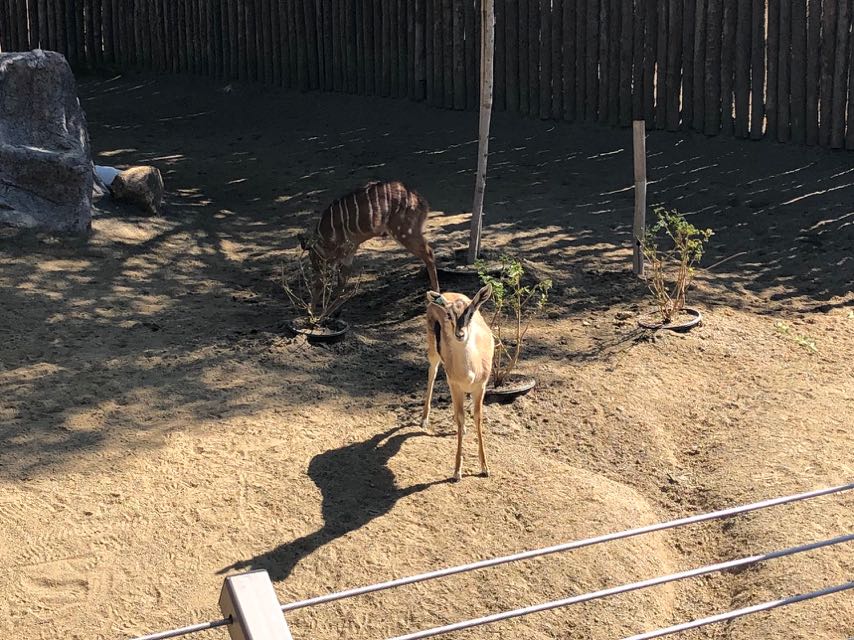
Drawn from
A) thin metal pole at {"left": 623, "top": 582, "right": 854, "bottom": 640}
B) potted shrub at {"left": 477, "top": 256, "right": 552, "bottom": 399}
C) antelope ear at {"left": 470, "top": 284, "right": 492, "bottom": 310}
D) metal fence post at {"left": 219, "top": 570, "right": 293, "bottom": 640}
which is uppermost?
metal fence post at {"left": 219, "top": 570, "right": 293, "bottom": 640}

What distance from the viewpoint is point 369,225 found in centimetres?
820

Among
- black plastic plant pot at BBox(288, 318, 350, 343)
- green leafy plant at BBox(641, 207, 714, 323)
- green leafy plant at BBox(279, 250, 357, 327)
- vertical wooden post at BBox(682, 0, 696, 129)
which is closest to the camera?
black plastic plant pot at BBox(288, 318, 350, 343)

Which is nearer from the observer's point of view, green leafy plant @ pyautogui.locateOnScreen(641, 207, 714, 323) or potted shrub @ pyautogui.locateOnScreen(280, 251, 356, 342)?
potted shrub @ pyautogui.locateOnScreen(280, 251, 356, 342)

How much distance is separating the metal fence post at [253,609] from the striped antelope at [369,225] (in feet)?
19.9

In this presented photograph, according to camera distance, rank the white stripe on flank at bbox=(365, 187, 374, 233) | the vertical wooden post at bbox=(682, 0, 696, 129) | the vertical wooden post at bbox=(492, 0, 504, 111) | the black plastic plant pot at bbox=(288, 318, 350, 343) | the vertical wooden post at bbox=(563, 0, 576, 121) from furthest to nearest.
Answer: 1. the vertical wooden post at bbox=(492, 0, 504, 111)
2. the vertical wooden post at bbox=(563, 0, 576, 121)
3. the vertical wooden post at bbox=(682, 0, 696, 129)
4. the white stripe on flank at bbox=(365, 187, 374, 233)
5. the black plastic plant pot at bbox=(288, 318, 350, 343)

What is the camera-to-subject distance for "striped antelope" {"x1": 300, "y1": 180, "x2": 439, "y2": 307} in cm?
820

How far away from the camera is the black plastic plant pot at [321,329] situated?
733 centimetres

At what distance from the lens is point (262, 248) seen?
9.18 m

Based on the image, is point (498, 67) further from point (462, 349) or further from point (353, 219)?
point (462, 349)

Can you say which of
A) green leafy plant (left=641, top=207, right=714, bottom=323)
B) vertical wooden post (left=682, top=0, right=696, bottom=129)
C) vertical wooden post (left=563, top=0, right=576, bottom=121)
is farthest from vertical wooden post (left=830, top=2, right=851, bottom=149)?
vertical wooden post (left=563, top=0, right=576, bottom=121)

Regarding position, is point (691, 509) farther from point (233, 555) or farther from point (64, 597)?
point (64, 597)

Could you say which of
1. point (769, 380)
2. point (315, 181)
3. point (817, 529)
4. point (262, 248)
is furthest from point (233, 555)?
point (315, 181)

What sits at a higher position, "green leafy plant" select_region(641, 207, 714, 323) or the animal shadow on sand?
"green leafy plant" select_region(641, 207, 714, 323)

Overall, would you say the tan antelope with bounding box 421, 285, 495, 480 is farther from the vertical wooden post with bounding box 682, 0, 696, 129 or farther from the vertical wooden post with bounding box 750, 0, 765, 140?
the vertical wooden post with bounding box 682, 0, 696, 129
